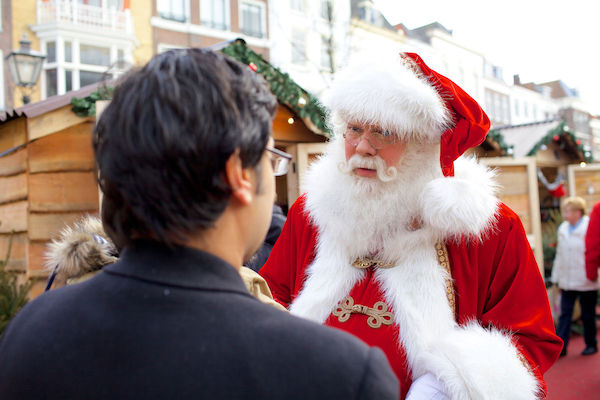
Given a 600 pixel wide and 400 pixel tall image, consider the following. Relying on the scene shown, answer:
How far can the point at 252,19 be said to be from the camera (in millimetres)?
18656

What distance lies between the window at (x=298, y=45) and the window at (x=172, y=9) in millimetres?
4818

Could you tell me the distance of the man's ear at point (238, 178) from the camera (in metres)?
0.83

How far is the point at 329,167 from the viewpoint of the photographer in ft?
7.44

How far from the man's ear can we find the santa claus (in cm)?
109

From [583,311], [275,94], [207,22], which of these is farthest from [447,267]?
[207,22]

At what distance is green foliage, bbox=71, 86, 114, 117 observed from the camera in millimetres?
3639

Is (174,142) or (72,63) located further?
(72,63)

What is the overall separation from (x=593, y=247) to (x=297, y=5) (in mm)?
17862

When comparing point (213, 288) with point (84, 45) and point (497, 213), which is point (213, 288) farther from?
point (84, 45)

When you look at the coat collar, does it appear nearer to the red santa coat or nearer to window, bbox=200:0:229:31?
the red santa coat

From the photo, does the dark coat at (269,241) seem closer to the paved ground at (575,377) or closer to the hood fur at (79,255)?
the hood fur at (79,255)

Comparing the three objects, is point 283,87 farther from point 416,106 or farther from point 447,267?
point 447,267

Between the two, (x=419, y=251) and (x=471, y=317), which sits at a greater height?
(x=419, y=251)

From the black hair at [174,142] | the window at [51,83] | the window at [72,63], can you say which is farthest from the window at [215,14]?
the black hair at [174,142]
